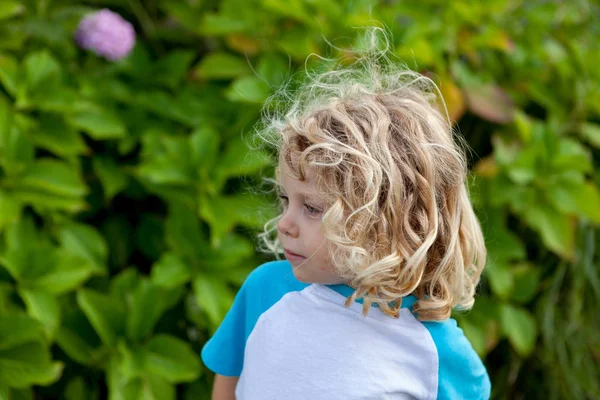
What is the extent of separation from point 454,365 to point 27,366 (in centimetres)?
130

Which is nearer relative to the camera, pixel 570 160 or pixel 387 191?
pixel 387 191

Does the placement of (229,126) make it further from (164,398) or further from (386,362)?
(386,362)

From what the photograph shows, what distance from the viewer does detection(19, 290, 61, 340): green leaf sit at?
6.38ft

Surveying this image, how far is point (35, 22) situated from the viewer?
7.93ft

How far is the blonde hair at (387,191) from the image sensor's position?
971 millimetres

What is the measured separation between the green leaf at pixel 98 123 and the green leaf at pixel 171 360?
1.95ft

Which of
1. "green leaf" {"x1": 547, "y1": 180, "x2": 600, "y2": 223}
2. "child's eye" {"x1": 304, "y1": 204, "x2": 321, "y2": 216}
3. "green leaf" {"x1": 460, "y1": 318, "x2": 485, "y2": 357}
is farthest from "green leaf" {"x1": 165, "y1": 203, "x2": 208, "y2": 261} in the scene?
"child's eye" {"x1": 304, "y1": 204, "x2": 321, "y2": 216}

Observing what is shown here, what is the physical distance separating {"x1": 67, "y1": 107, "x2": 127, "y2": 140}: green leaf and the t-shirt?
1.31m

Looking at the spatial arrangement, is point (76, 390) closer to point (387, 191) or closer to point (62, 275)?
point (62, 275)

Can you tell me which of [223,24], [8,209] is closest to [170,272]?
[8,209]

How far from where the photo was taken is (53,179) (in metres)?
2.12

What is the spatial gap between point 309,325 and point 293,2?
149 cm

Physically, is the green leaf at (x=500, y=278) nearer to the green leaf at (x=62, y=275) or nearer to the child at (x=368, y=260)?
the green leaf at (x=62, y=275)

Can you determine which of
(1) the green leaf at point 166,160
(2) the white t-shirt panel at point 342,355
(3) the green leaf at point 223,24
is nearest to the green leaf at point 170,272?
(1) the green leaf at point 166,160
